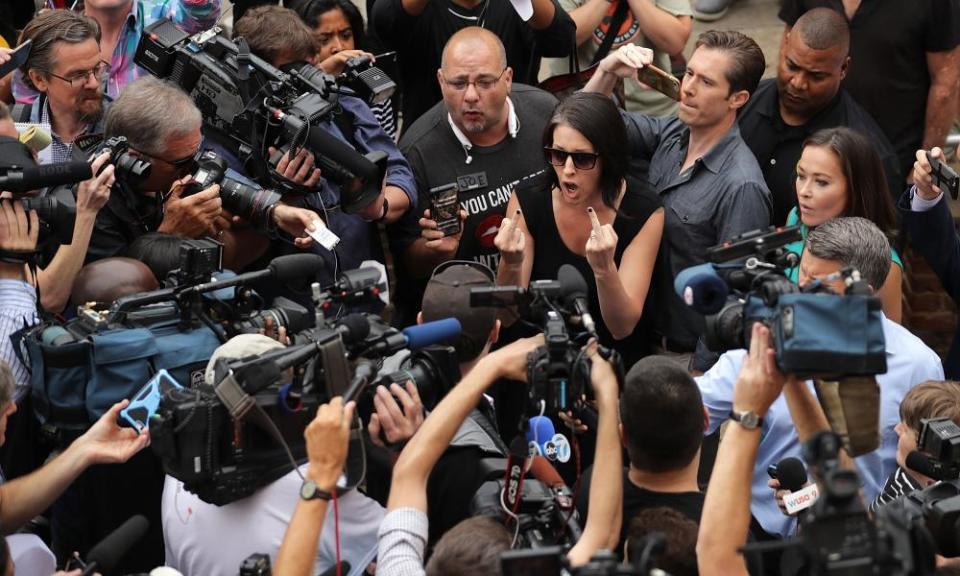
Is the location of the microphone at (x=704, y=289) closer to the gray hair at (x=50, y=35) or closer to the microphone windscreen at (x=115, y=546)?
the microphone windscreen at (x=115, y=546)

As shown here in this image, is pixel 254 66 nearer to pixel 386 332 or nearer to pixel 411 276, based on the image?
pixel 411 276

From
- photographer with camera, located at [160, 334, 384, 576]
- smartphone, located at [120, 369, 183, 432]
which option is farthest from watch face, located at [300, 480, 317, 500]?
smartphone, located at [120, 369, 183, 432]

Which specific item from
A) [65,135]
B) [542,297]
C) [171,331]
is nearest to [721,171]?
[542,297]

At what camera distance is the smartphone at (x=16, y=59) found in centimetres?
477

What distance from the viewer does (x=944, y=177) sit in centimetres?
483

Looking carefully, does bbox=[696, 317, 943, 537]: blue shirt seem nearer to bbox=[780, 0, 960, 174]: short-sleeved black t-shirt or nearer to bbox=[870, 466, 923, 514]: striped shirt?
bbox=[870, 466, 923, 514]: striped shirt

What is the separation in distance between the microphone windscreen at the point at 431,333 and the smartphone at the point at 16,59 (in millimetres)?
2026

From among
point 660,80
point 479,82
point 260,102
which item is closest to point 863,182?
point 660,80

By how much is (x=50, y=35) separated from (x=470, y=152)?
1.72 meters

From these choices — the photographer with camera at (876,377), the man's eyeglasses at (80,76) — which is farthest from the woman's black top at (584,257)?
the man's eyeglasses at (80,76)

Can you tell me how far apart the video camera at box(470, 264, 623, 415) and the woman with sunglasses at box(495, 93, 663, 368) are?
2.92ft

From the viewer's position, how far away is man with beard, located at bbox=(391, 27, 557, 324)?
541 centimetres

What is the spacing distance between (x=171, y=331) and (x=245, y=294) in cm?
26

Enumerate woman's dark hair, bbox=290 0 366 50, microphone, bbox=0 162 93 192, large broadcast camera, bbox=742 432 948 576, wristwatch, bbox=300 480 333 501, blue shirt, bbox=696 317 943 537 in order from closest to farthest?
1. large broadcast camera, bbox=742 432 948 576
2. wristwatch, bbox=300 480 333 501
3. blue shirt, bbox=696 317 943 537
4. microphone, bbox=0 162 93 192
5. woman's dark hair, bbox=290 0 366 50
